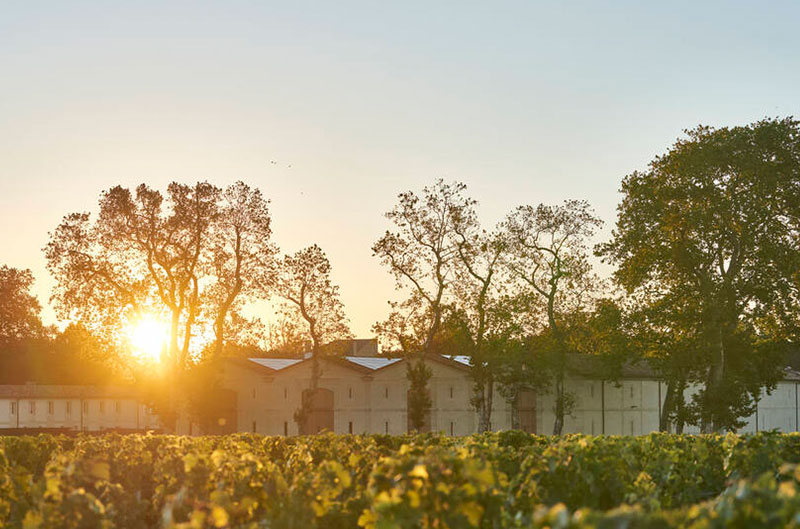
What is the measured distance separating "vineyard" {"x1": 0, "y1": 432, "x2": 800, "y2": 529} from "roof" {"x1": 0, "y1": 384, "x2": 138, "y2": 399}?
84.3m

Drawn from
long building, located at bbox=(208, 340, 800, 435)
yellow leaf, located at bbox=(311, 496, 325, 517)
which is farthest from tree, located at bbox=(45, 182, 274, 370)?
yellow leaf, located at bbox=(311, 496, 325, 517)

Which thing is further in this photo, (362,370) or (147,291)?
(362,370)

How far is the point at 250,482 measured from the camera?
14.8 meters

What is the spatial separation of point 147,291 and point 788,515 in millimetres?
56638

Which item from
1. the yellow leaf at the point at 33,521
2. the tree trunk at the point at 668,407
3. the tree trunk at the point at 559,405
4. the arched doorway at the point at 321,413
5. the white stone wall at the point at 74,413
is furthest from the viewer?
the white stone wall at the point at 74,413

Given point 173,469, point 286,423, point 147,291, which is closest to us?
point 173,469

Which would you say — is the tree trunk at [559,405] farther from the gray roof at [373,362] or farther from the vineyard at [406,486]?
the vineyard at [406,486]

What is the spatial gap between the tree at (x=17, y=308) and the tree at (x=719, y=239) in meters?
91.2

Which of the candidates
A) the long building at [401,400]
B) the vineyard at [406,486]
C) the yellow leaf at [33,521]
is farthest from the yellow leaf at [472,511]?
the long building at [401,400]

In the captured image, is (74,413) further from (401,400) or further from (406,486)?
(406,486)

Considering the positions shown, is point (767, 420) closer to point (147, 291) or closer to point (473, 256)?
point (473, 256)

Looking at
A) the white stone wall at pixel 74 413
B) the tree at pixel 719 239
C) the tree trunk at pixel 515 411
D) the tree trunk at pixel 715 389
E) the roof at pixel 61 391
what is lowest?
the white stone wall at pixel 74 413

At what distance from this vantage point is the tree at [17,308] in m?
129

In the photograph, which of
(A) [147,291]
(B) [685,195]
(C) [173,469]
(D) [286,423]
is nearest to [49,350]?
(D) [286,423]
